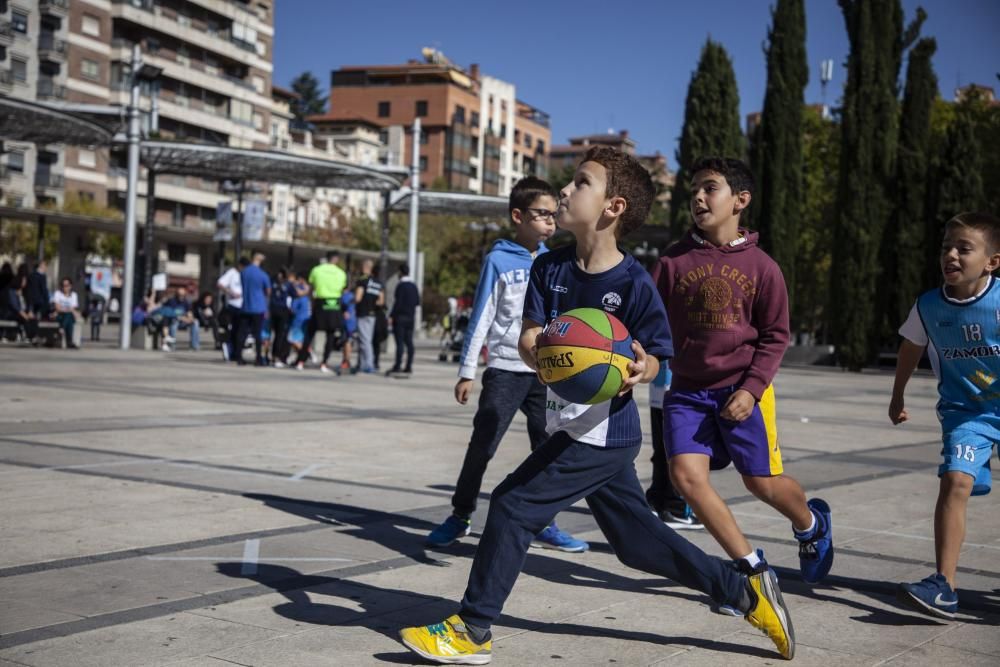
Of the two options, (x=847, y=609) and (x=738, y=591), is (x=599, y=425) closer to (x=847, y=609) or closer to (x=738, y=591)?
(x=738, y=591)

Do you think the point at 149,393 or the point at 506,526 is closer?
the point at 506,526

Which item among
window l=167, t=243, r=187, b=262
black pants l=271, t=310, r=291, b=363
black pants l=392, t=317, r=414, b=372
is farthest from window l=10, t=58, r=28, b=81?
black pants l=392, t=317, r=414, b=372

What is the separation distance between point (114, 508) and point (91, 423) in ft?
13.9

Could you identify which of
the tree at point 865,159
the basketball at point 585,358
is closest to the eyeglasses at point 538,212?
the basketball at point 585,358

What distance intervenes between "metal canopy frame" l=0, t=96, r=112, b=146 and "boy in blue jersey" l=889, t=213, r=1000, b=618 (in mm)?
22014

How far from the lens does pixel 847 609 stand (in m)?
4.82

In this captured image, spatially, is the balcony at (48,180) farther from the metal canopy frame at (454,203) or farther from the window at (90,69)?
the metal canopy frame at (454,203)

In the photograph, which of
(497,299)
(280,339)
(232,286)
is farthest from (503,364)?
(232,286)

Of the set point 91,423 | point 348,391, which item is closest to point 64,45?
point 348,391

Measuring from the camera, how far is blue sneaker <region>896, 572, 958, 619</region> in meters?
4.66

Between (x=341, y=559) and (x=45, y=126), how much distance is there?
24.2 metres

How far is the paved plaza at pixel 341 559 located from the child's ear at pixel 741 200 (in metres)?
1.66

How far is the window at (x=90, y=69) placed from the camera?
69.4m

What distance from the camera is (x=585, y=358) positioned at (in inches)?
148
